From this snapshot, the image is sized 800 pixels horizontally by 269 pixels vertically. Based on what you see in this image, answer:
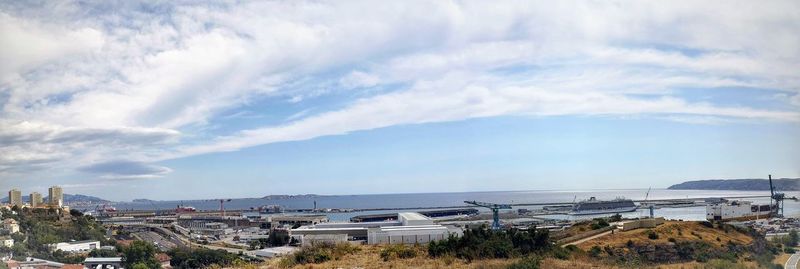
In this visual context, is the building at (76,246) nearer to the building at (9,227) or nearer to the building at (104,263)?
the building at (9,227)

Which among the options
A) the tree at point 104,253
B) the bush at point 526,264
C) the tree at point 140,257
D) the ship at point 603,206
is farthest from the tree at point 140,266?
the ship at point 603,206

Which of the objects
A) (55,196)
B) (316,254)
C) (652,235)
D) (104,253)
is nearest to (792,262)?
(652,235)

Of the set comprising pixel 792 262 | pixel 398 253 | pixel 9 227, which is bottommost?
pixel 792 262

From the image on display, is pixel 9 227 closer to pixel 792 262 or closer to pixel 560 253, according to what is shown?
pixel 560 253

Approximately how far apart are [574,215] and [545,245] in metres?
50.4

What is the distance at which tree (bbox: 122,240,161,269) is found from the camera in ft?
58.5


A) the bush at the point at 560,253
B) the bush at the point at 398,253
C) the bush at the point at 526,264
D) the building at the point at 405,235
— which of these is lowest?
the building at the point at 405,235

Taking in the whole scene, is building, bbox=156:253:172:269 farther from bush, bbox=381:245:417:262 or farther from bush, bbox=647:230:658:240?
bush, bbox=647:230:658:240

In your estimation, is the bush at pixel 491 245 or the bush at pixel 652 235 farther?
the bush at pixel 652 235

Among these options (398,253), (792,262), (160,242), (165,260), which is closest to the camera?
(792,262)

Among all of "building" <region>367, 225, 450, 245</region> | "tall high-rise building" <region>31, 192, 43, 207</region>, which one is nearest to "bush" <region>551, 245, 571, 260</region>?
"building" <region>367, 225, 450, 245</region>

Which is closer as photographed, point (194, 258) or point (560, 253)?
point (560, 253)

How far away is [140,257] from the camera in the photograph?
18922 millimetres

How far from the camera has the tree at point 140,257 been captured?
17844 mm
